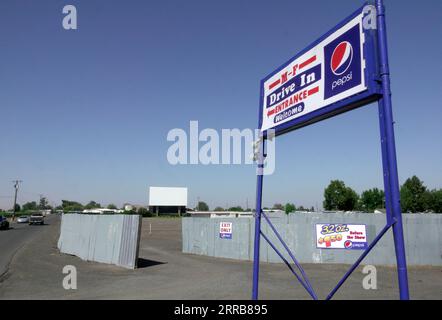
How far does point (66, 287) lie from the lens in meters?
10.9

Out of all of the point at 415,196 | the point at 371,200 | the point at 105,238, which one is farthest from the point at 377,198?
the point at 105,238

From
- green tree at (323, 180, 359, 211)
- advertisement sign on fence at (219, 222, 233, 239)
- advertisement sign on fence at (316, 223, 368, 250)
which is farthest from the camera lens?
green tree at (323, 180, 359, 211)

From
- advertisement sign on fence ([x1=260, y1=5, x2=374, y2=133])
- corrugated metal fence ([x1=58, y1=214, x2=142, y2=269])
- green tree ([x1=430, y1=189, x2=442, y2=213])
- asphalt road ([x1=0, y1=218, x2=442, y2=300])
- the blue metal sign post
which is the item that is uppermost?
green tree ([x1=430, y1=189, x2=442, y2=213])

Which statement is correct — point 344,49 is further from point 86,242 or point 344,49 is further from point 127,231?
point 86,242

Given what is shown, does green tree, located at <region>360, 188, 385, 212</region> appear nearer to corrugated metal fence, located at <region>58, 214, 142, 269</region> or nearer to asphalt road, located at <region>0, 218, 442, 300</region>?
asphalt road, located at <region>0, 218, 442, 300</region>

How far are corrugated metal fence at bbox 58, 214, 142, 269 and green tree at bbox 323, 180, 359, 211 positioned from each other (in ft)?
282

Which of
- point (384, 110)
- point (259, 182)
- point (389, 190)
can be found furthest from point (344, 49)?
point (259, 182)

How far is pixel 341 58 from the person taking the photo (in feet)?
16.7

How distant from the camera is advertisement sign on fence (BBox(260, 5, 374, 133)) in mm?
4651

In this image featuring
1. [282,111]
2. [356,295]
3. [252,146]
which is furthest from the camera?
[356,295]

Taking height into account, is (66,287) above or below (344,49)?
below

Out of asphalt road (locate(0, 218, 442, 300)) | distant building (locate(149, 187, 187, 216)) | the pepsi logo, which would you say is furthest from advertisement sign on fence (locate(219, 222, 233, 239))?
distant building (locate(149, 187, 187, 216))

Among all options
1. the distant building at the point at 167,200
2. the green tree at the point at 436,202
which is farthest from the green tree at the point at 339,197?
the distant building at the point at 167,200
